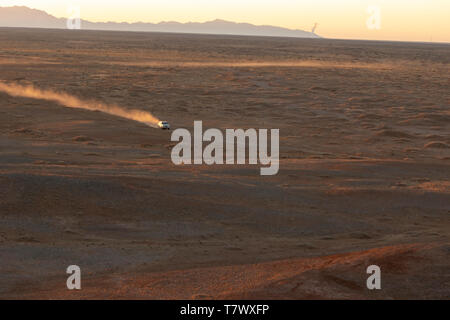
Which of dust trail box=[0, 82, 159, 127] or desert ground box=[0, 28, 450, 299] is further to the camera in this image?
dust trail box=[0, 82, 159, 127]

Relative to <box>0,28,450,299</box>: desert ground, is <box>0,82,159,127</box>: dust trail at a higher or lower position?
higher

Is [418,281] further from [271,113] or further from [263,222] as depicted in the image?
[271,113]

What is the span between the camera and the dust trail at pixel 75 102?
51.1 metres

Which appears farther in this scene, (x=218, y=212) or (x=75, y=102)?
(x=75, y=102)

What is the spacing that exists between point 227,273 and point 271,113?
4222 centimetres

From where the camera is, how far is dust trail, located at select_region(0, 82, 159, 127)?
2010 inches

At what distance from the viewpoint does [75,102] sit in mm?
58031

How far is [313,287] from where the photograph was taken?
1413 cm

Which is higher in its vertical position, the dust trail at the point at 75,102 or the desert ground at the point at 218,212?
the dust trail at the point at 75,102

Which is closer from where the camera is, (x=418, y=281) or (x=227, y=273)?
(x=418, y=281)

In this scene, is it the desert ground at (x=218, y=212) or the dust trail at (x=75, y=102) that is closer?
the desert ground at (x=218, y=212)

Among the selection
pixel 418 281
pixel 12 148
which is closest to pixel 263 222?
pixel 418 281

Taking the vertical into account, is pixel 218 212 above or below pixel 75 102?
below
